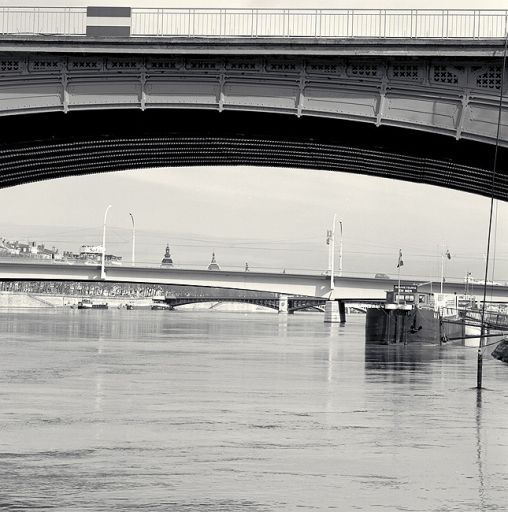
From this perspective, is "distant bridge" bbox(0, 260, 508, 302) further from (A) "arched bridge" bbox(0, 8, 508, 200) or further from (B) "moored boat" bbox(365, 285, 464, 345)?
(A) "arched bridge" bbox(0, 8, 508, 200)

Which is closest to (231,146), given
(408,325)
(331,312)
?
(408,325)

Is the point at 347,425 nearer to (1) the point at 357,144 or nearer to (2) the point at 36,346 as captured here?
(1) the point at 357,144

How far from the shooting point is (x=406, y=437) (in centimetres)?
2361

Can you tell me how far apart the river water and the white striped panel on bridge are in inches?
574

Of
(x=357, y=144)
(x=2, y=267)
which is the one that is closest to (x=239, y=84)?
(x=357, y=144)

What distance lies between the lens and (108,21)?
5222 centimetres

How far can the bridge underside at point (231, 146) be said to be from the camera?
56062 millimetres

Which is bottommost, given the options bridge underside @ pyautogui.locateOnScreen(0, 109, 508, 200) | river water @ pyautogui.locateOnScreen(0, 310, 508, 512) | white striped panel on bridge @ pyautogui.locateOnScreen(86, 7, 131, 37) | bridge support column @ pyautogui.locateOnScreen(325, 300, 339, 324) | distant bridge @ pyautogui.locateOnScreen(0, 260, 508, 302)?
bridge support column @ pyautogui.locateOnScreen(325, 300, 339, 324)

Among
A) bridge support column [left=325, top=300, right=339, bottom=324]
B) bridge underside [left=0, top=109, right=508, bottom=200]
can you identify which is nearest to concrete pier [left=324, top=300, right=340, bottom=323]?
bridge support column [left=325, top=300, right=339, bottom=324]

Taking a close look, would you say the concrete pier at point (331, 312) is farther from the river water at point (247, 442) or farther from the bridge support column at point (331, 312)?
the river water at point (247, 442)

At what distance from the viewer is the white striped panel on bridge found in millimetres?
51781

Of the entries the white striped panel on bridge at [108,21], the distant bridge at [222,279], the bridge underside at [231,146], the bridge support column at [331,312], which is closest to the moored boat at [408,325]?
the bridge underside at [231,146]

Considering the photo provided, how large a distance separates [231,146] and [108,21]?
1515cm

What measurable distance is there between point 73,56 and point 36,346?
23.7 metres
